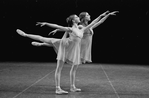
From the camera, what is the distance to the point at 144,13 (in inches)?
450

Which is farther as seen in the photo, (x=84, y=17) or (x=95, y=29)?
(x=95, y=29)

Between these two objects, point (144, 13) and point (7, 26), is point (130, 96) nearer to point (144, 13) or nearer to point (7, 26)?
point (144, 13)

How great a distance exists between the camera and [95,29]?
39.0 ft

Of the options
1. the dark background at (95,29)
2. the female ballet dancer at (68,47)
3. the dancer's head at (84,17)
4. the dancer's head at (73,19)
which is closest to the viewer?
the female ballet dancer at (68,47)

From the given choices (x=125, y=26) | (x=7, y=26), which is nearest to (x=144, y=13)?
(x=125, y=26)

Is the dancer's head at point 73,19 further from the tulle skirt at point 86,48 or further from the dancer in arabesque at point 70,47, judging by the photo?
the tulle skirt at point 86,48

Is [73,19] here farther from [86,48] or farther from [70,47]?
[86,48]

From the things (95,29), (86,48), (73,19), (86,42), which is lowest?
(86,48)

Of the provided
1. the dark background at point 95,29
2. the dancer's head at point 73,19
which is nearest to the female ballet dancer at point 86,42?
the dancer's head at point 73,19

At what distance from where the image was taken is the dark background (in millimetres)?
11523

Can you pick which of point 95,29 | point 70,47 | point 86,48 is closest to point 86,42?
point 86,48

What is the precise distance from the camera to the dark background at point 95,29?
11.5 m

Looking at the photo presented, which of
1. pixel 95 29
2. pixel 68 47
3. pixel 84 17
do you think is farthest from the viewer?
pixel 95 29

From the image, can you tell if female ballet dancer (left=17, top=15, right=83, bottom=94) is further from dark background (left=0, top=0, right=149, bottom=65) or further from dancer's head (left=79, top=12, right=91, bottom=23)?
dark background (left=0, top=0, right=149, bottom=65)
